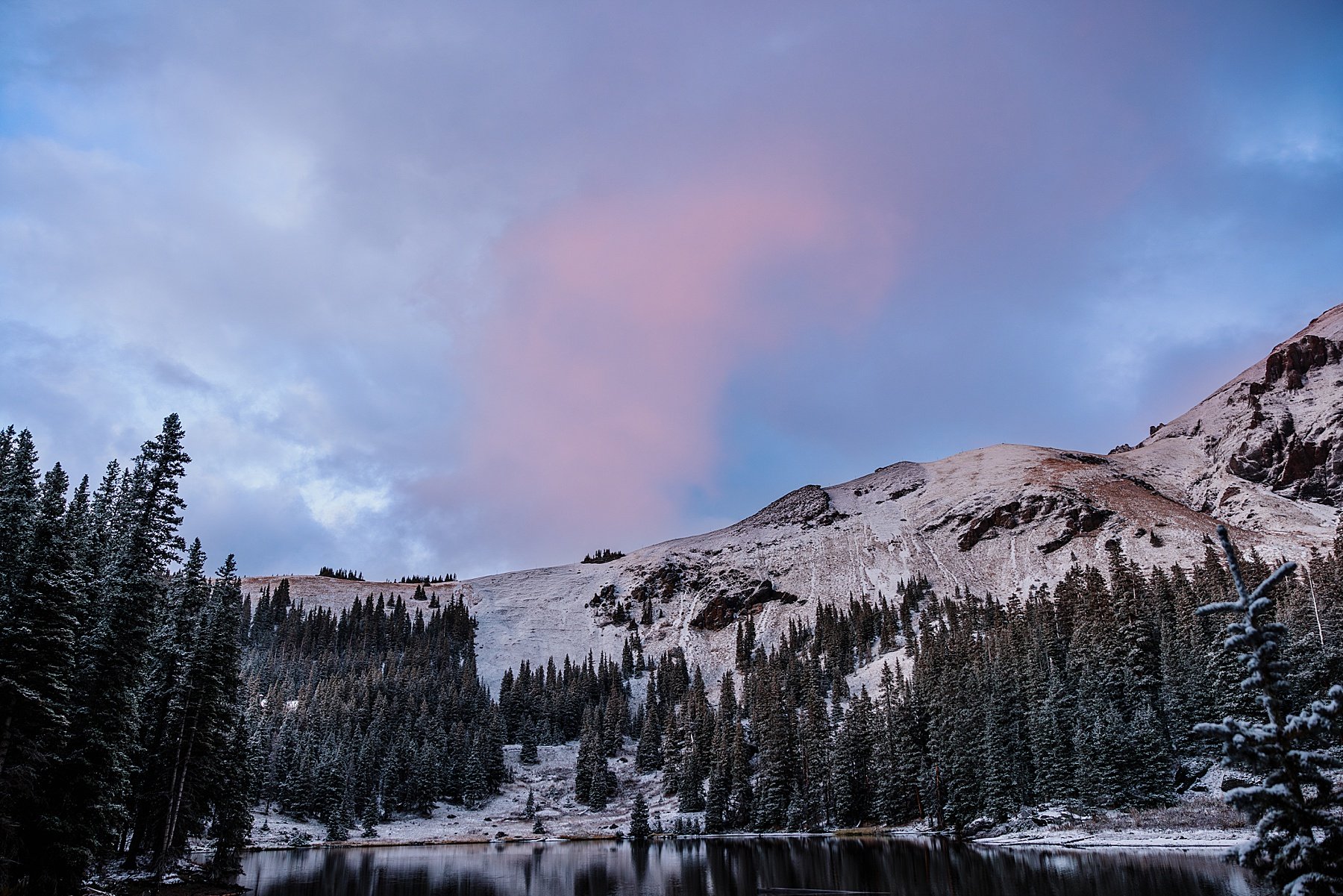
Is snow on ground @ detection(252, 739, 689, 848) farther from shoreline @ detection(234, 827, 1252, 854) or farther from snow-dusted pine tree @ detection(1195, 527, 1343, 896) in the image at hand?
snow-dusted pine tree @ detection(1195, 527, 1343, 896)

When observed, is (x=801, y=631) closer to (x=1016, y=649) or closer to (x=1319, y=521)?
(x=1016, y=649)

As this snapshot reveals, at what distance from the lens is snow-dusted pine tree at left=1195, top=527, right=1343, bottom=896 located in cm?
1361

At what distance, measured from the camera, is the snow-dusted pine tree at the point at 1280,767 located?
1361cm

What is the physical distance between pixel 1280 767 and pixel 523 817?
129412 mm

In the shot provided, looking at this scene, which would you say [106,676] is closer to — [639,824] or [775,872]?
[775,872]

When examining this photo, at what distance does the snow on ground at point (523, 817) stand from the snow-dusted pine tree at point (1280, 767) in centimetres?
11083

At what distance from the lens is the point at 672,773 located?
125 meters

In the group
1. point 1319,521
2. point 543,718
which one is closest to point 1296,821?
point 543,718

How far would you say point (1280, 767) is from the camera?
46.9ft

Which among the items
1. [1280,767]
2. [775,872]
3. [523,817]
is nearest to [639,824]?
[523,817]

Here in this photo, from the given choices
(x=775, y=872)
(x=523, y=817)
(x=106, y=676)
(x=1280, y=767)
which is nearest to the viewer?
(x=1280, y=767)

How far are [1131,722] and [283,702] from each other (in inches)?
6185

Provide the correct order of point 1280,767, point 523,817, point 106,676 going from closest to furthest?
point 1280,767
point 106,676
point 523,817

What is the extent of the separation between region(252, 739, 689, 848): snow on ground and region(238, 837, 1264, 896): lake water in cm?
2573
